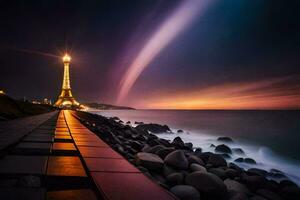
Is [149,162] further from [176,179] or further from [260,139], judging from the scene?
[260,139]

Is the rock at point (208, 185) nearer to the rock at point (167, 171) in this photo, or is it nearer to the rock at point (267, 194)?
the rock at point (167, 171)

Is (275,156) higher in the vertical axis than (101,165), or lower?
lower

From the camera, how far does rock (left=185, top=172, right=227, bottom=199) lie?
321 cm

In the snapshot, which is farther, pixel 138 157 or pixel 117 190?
pixel 138 157

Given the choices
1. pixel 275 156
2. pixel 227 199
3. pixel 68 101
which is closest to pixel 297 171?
pixel 275 156

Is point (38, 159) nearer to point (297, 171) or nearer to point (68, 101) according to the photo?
point (297, 171)

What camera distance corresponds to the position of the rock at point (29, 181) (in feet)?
5.80

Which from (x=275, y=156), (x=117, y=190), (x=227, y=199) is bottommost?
(x=275, y=156)

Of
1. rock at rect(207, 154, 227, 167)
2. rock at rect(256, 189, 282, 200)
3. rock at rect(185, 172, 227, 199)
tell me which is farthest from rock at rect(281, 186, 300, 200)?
rock at rect(185, 172, 227, 199)

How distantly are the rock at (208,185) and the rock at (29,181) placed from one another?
224 cm

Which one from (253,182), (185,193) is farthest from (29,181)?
(253,182)

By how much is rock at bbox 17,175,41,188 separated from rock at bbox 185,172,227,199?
224 cm

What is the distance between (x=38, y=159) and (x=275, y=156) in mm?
17412

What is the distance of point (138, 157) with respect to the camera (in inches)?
160
